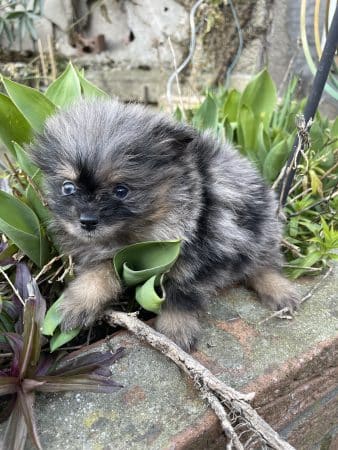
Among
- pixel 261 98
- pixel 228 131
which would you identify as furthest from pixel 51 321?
pixel 261 98

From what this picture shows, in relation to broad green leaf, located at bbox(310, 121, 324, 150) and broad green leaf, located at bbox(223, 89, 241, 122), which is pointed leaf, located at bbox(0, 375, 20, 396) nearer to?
broad green leaf, located at bbox(310, 121, 324, 150)

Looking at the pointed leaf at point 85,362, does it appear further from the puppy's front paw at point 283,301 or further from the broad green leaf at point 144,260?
the puppy's front paw at point 283,301

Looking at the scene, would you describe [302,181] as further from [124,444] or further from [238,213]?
[124,444]

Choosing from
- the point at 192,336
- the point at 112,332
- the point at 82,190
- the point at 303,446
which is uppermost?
the point at 82,190

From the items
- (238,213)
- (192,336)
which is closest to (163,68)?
(238,213)

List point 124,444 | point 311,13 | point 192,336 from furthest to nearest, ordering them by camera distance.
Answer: point 311,13 → point 192,336 → point 124,444

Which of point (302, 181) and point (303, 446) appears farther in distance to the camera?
point (302, 181)
